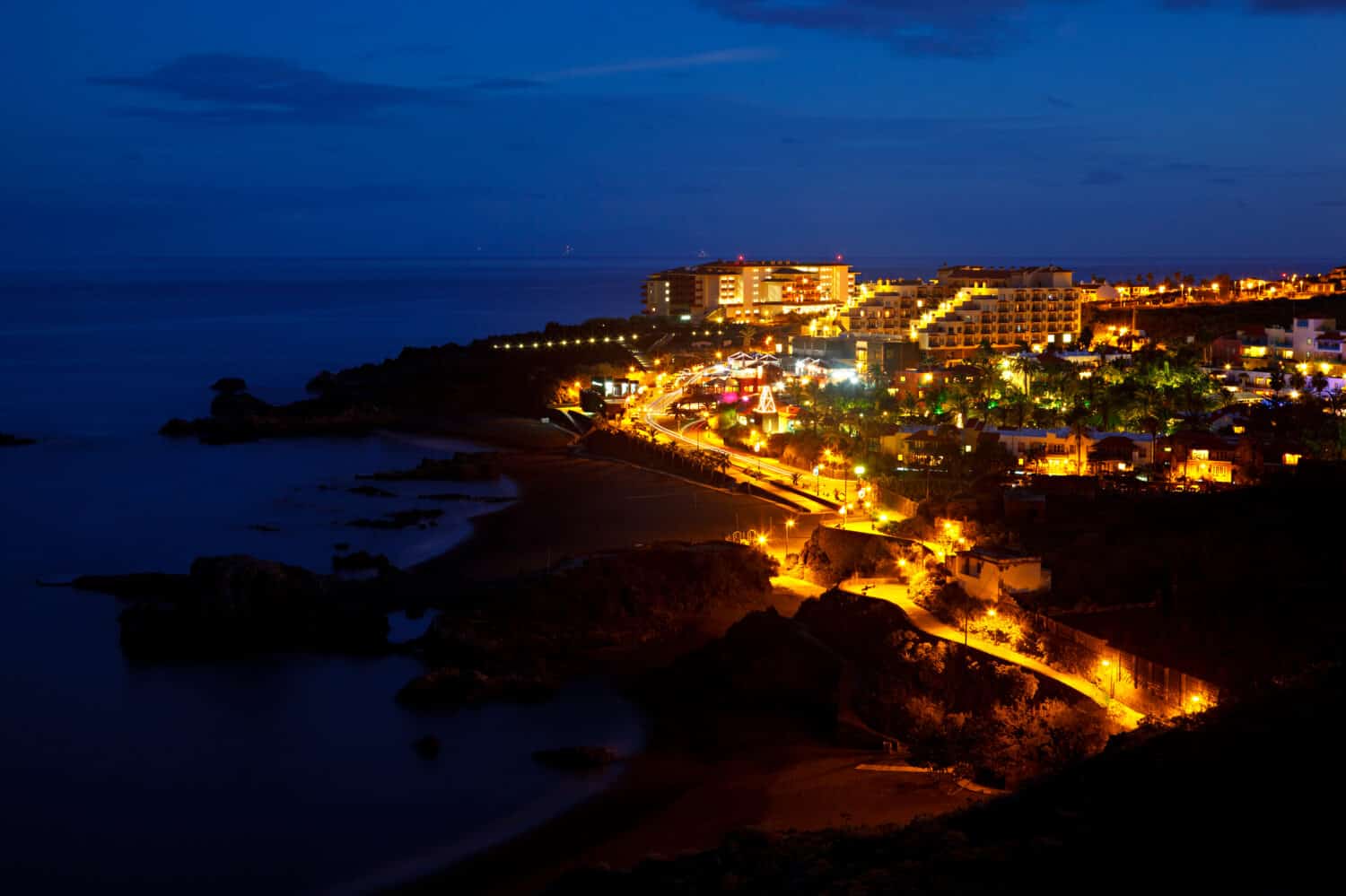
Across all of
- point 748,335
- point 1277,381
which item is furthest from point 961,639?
point 748,335

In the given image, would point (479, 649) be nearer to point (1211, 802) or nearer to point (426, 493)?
point (1211, 802)

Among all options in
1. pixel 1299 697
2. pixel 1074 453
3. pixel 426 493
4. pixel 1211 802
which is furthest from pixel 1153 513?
pixel 426 493

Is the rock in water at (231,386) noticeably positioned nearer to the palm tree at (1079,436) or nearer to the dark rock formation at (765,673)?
the palm tree at (1079,436)

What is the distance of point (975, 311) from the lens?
59156mm

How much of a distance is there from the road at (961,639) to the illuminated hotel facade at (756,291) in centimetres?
5858

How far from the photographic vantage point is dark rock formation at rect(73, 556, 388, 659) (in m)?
22.7

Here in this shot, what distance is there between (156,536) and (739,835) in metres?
24.2

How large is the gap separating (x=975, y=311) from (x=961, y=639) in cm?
4183

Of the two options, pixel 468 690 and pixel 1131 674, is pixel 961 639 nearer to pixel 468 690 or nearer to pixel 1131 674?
pixel 1131 674

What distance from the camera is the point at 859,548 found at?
24.4 meters

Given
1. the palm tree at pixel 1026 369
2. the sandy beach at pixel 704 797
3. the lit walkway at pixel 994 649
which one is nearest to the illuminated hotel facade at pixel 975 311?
the palm tree at pixel 1026 369

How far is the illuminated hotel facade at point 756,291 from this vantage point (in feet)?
272

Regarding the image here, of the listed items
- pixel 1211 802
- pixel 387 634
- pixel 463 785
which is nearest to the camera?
pixel 1211 802

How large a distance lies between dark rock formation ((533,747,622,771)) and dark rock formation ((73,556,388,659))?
5461 mm
